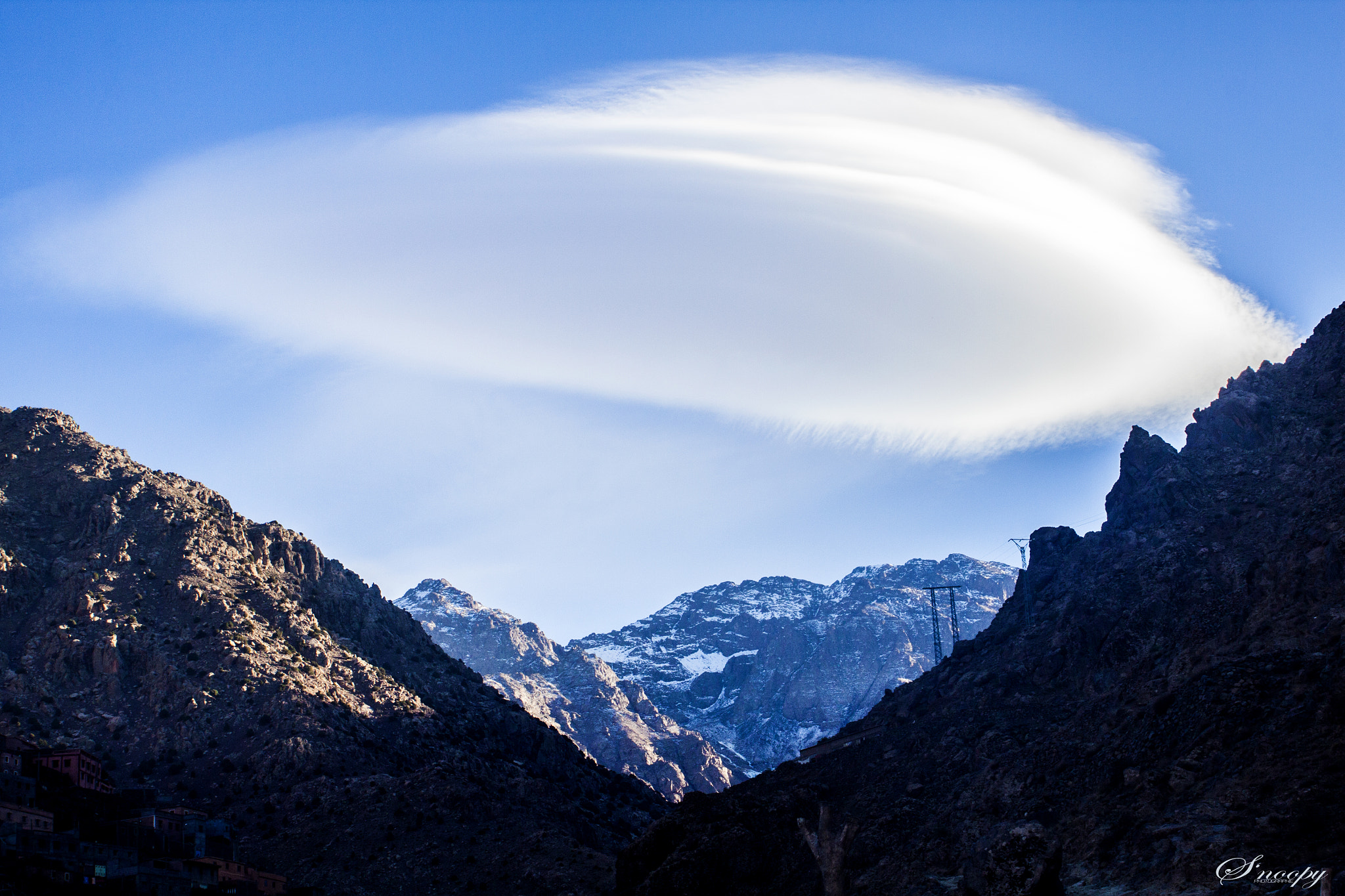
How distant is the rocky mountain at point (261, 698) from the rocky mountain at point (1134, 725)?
17.7 metres

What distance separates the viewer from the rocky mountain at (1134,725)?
69875 mm

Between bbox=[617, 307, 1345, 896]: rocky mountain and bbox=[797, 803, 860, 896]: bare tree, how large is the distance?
13 centimetres

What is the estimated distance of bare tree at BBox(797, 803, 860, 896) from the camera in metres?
68.9

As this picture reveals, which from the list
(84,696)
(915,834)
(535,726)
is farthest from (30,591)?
(915,834)

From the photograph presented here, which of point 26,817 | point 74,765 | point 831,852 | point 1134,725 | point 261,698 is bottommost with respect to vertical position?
point 831,852

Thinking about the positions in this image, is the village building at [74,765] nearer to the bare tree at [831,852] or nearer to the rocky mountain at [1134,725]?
the rocky mountain at [1134,725]

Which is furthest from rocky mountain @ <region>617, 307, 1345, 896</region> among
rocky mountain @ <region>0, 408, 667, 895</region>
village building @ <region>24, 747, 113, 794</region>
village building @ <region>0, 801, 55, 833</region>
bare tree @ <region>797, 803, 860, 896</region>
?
village building @ <region>24, 747, 113, 794</region>

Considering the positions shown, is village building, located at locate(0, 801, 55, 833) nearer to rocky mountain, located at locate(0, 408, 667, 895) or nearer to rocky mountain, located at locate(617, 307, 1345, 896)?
rocky mountain, located at locate(0, 408, 667, 895)

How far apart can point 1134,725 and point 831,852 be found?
29.9 meters

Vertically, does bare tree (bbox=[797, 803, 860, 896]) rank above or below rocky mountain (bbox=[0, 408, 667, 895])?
below

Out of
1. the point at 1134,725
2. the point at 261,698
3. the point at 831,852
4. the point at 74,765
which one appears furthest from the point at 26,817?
the point at 1134,725

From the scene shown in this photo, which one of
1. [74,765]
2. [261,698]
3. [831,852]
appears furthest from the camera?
[261,698]

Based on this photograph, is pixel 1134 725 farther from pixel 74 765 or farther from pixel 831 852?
pixel 74 765

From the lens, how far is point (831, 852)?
6981 centimetres
